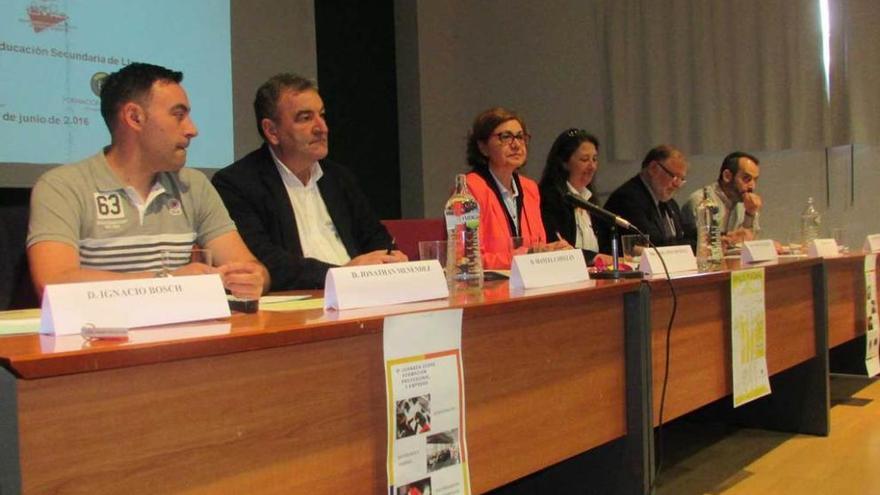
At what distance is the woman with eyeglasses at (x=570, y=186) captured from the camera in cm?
275

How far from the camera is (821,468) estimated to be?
1.94 metres

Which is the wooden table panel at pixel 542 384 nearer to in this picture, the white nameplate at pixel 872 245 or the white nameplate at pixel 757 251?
the white nameplate at pixel 757 251

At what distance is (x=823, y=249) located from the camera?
2.51 meters

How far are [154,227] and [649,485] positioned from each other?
3.58 ft

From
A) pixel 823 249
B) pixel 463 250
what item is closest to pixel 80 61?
pixel 463 250

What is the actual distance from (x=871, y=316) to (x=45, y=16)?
3051mm

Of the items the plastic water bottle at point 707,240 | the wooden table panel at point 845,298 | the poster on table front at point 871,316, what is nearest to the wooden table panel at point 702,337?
the plastic water bottle at point 707,240

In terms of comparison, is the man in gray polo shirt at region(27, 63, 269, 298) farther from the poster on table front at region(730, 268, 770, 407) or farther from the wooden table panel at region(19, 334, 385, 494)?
the poster on table front at region(730, 268, 770, 407)

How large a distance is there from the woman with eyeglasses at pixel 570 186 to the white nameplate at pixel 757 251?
0.67m

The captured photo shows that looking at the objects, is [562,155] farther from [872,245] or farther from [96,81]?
[96,81]

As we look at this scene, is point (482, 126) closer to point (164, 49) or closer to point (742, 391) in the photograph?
point (742, 391)

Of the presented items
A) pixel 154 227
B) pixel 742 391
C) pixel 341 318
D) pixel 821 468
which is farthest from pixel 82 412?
pixel 821 468

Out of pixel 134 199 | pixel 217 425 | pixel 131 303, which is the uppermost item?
pixel 134 199

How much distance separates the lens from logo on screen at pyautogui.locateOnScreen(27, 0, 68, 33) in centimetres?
273
